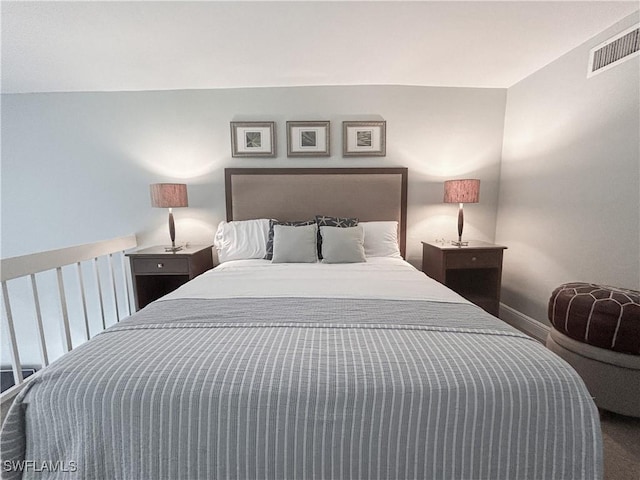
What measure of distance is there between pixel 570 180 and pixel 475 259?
3.03 feet

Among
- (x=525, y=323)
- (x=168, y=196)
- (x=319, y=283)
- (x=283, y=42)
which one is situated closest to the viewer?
(x=319, y=283)

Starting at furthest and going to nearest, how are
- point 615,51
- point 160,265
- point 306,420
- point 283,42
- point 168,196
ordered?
point 168,196, point 160,265, point 283,42, point 615,51, point 306,420

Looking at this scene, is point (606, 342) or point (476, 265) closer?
point (606, 342)

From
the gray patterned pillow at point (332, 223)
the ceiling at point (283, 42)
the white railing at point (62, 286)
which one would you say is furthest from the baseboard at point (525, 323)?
the white railing at point (62, 286)

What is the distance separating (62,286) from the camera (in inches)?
75.7

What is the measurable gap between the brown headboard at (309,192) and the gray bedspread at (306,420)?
2013 millimetres

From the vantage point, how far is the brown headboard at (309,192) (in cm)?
274

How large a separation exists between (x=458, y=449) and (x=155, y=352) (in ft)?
3.19

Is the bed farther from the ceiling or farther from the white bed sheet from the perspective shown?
the ceiling

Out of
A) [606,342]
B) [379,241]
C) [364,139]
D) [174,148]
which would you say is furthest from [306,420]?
[174,148]

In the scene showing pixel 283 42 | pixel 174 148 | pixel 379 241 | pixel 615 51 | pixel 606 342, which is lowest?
pixel 606 342

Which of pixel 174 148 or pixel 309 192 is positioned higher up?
pixel 174 148

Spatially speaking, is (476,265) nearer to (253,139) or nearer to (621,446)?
(621,446)

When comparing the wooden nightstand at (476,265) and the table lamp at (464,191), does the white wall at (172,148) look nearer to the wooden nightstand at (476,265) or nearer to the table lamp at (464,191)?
the table lamp at (464,191)
